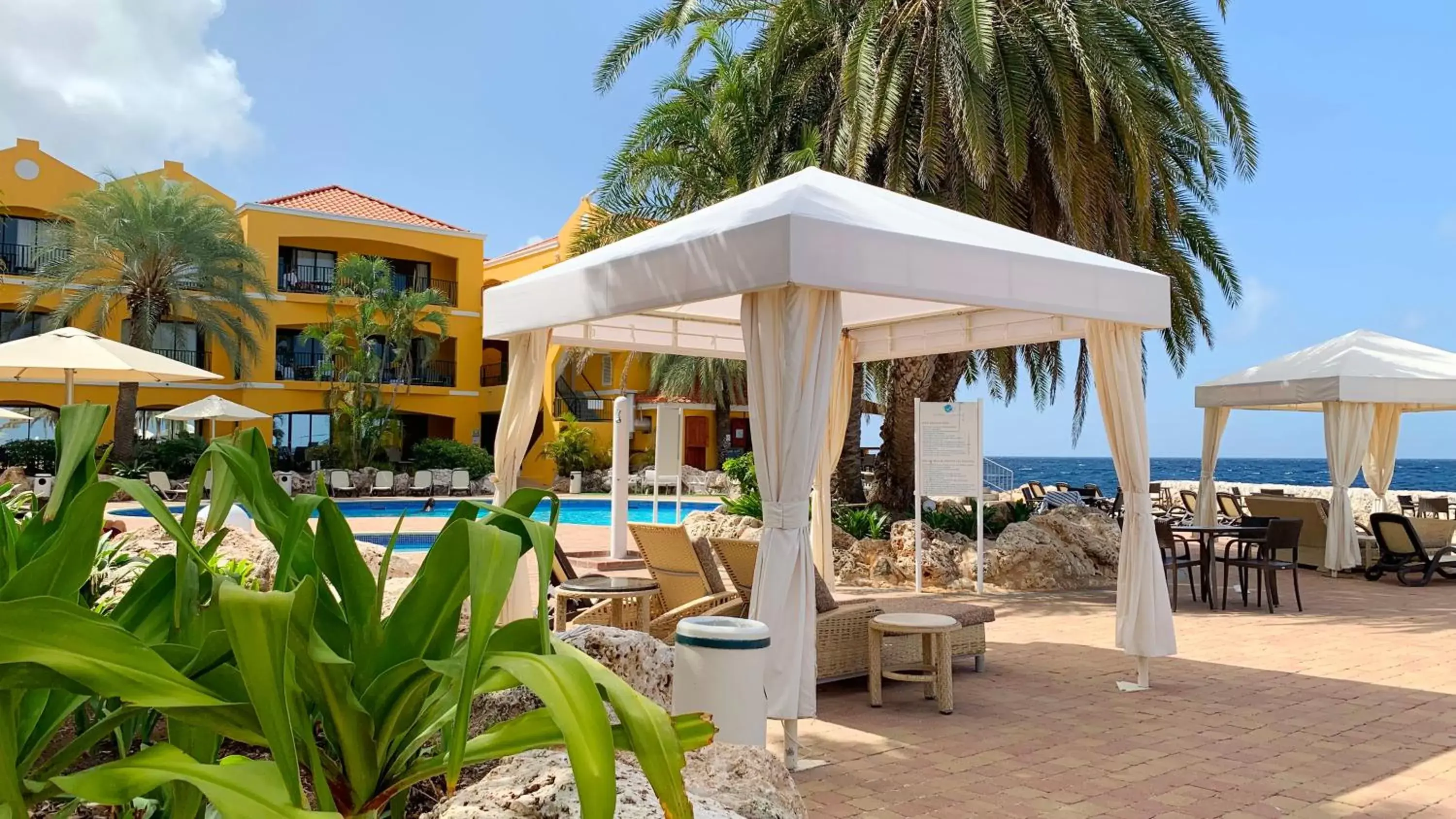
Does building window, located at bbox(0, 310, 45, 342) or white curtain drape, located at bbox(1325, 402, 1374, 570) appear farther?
building window, located at bbox(0, 310, 45, 342)

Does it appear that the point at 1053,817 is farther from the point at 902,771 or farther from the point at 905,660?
the point at 905,660

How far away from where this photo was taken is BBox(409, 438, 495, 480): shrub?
27438 millimetres

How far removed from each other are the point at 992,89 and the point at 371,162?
2416 cm

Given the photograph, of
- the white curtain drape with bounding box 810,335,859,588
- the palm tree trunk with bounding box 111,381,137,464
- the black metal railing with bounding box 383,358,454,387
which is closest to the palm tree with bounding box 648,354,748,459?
the black metal railing with bounding box 383,358,454,387

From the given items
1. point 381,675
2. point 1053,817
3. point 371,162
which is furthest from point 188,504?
point 371,162

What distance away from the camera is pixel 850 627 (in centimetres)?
606

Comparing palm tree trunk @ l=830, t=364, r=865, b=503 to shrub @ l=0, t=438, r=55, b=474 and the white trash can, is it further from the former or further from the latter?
shrub @ l=0, t=438, r=55, b=474

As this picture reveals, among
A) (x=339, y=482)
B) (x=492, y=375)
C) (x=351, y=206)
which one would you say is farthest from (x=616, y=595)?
(x=351, y=206)

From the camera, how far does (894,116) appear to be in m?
10.8

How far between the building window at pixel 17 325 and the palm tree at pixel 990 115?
21766mm

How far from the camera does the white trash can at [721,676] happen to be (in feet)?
11.6

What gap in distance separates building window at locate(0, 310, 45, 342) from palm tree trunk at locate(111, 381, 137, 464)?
735cm

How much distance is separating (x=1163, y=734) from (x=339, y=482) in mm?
22018

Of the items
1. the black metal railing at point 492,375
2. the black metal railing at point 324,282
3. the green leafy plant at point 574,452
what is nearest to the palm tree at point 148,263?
the black metal railing at point 324,282
